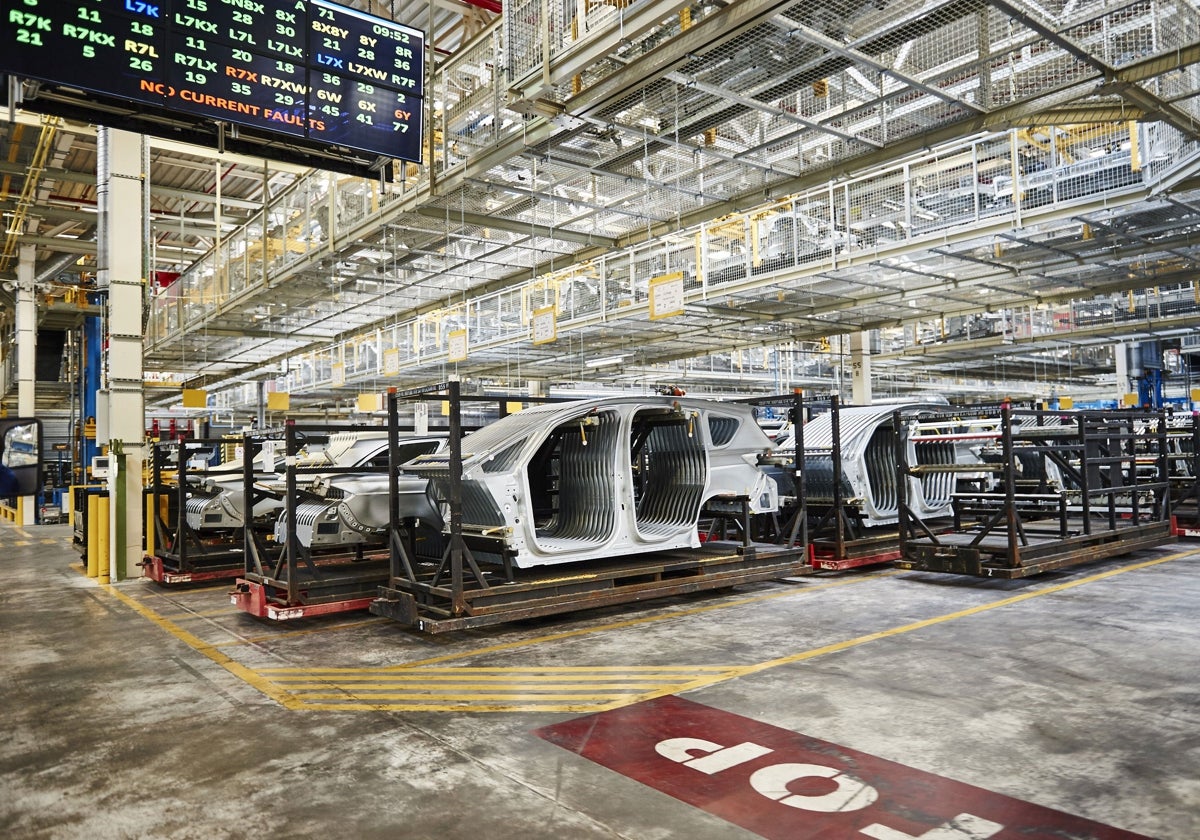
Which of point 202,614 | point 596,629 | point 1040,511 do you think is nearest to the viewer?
point 596,629

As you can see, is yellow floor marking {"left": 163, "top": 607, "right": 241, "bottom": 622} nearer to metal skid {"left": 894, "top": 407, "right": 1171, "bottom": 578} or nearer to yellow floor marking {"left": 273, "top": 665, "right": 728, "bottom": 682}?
yellow floor marking {"left": 273, "top": 665, "right": 728, "bottom": 682}

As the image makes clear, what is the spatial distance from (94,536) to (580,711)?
9810 mm

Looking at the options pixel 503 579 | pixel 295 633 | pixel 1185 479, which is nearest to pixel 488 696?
pixel 503 579

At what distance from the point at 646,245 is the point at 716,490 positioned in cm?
496

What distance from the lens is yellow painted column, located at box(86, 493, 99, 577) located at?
11.5m

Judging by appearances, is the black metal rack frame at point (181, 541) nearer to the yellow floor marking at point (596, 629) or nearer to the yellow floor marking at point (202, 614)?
the yellow floor marking at point (202, 614)

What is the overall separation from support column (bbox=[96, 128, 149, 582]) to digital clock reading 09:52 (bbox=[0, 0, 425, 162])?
18.5 ft

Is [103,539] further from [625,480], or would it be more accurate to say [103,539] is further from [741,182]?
[741,182]

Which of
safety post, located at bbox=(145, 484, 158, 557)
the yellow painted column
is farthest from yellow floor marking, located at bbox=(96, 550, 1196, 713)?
the yellow painted column

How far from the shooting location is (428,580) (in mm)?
7965

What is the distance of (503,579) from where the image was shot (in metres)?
7.64

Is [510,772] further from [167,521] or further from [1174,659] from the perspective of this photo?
[167,521]

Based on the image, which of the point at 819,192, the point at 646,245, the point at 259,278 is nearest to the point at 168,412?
the point at 259,278

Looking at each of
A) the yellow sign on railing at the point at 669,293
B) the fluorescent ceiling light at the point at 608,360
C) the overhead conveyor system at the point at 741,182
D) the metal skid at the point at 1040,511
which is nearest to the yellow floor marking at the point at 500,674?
the metal skid at the point at 1040,511
